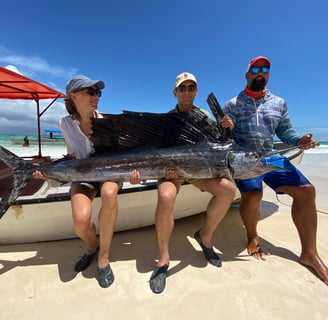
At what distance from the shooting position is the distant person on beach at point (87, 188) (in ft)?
6.21

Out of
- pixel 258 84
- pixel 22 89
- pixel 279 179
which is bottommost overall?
pixel 279 179

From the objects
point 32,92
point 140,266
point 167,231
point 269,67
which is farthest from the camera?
point 32,92

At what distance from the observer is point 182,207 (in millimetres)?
2754

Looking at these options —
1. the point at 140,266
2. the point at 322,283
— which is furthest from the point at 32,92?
the point at 322,283

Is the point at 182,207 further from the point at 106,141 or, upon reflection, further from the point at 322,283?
the point at 322,283

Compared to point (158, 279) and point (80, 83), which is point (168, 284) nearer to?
point (158, 279)

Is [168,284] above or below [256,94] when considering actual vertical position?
below

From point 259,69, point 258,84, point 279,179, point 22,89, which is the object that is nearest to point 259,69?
point 259,69

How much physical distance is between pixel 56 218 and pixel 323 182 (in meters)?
6.65

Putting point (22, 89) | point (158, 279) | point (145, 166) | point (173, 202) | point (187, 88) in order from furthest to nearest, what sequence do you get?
point (22, 89) < point (187, 88) < point (145, 166) < point (173, 202) < point (158, 279)

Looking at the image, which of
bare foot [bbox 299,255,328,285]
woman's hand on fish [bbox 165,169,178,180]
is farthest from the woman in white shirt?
bare foot [bbox 299,255,328,285]

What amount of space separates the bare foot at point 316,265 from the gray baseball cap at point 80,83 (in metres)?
2.47

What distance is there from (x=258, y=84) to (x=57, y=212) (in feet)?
8.22

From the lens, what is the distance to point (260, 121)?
8.23 ft
